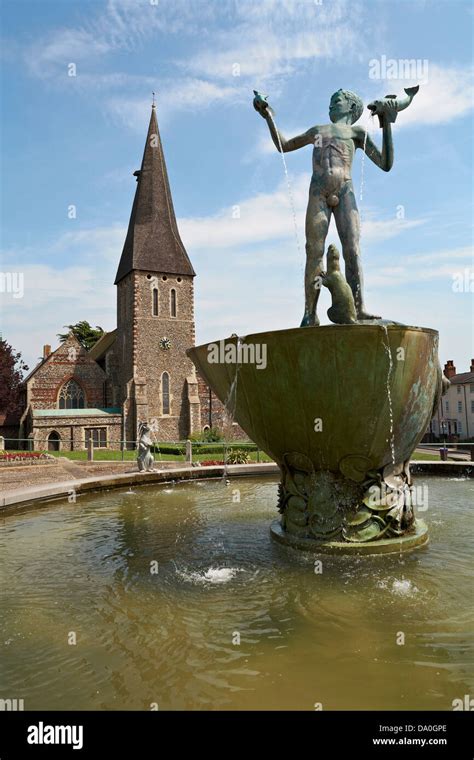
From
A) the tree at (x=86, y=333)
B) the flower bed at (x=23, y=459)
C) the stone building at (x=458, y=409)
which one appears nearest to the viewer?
the flower bed at (x=23, y=459)

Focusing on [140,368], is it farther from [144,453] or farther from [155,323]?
[144,453]

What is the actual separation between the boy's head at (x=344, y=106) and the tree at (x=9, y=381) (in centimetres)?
4018

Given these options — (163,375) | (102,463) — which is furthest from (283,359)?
(163,375)

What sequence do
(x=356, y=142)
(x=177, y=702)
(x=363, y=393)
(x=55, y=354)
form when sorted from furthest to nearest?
(x=55, y=354) < (x=356, y=142) < (x=363, y=393) < (x=177, y=702)

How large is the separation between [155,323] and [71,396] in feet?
28.7

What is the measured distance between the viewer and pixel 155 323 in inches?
1559

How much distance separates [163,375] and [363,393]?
3487 centimetres

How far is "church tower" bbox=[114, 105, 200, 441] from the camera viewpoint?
3806cm

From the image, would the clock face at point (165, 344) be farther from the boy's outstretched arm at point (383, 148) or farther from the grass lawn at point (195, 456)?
the boy's outstretched arm at point (383, 148)

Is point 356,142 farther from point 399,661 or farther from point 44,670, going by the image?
point 44,670

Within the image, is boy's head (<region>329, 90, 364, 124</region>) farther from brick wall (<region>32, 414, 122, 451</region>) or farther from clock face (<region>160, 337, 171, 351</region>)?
clock face (<region>160, 337, 171, 351</region>)

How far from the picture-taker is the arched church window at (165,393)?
127 feet

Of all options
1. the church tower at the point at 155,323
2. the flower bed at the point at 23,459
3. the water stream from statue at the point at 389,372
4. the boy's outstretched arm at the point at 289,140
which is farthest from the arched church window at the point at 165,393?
the water stream from statue at the point at 389,372
